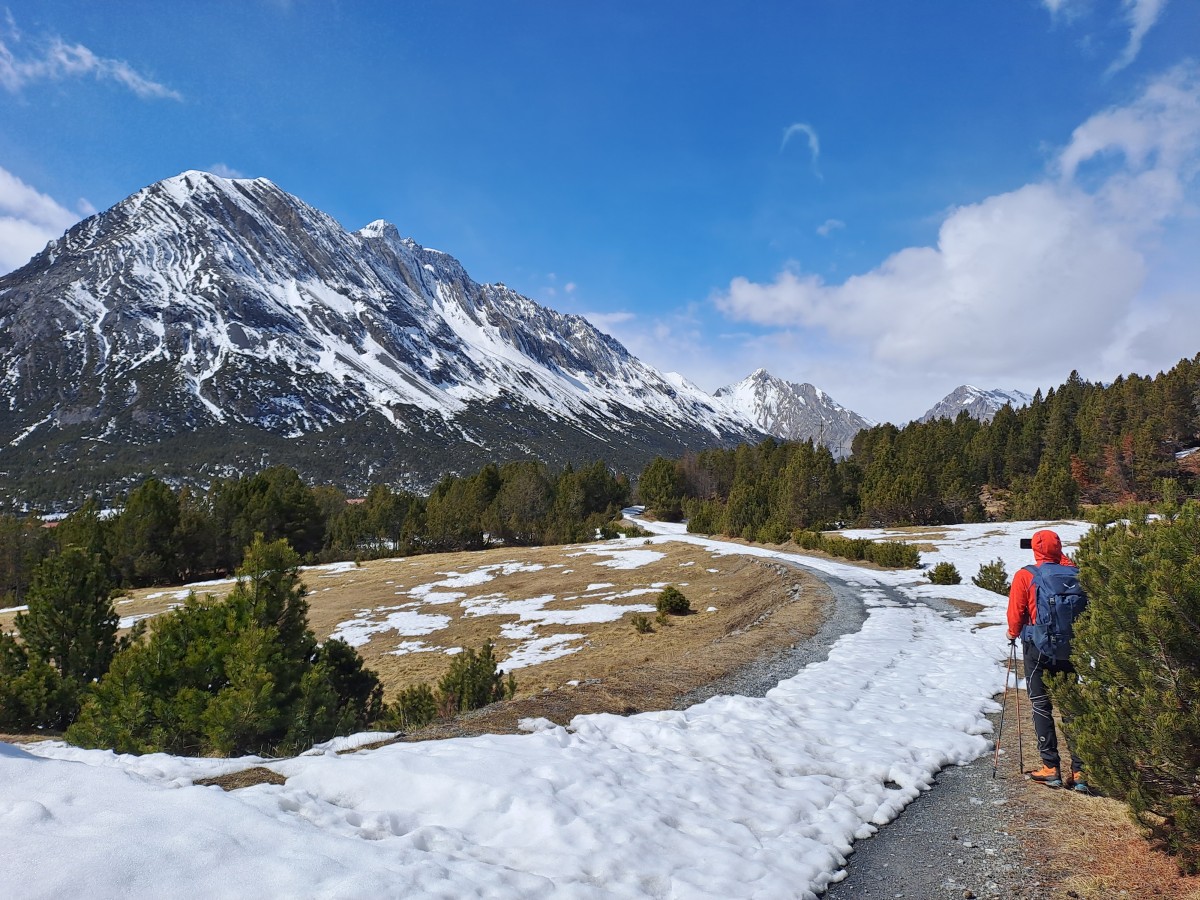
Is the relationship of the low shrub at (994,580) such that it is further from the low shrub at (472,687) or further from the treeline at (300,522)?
the treeline at (300,522)

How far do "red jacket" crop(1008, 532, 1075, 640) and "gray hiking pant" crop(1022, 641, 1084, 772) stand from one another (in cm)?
23

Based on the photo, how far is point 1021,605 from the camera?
675cm

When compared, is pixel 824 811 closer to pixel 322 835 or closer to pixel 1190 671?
pixel 1190 671

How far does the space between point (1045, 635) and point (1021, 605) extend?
17.0 inches

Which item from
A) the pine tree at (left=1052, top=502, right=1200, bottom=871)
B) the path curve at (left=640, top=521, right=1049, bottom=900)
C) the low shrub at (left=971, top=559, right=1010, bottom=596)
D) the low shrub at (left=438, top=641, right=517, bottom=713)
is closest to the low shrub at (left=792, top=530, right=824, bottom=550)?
the low shrub at (left=971, top=559, right=1010, bottom=596)

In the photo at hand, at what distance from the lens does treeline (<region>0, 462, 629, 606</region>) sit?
168 ft

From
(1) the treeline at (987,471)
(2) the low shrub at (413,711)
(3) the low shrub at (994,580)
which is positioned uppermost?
(1) the treeline at (987,471)

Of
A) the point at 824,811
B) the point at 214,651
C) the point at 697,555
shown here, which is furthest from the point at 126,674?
the point at 697,555

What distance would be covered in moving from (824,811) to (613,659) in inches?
452

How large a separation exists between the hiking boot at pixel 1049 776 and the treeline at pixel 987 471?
41.8 metres

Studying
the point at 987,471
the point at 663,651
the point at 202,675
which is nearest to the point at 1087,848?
the point at 202,675

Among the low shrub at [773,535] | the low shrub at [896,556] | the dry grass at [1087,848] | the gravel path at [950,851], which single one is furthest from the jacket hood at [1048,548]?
the low shrub at [773,535]

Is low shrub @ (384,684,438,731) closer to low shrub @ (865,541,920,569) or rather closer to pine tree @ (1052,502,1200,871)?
pine tree @ (1052,502,1200,871)

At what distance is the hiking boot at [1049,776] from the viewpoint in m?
6.32
